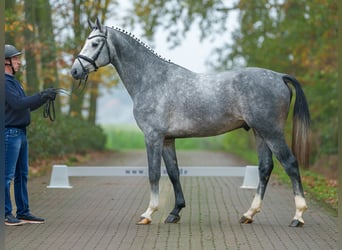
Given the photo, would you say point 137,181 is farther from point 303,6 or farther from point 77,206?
point 303,6

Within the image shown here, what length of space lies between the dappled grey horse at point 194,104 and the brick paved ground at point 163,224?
48 cm

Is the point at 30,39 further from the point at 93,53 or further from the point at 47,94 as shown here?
the point at 47,94

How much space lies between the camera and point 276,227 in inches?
408

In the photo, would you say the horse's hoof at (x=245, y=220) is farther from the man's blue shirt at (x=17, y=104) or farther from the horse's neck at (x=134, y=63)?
the man's blue shirt at (x=17, y=104)

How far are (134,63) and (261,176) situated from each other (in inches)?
83.5

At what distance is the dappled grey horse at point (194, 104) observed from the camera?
10430 millimetres

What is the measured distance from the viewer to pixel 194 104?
10562 mm

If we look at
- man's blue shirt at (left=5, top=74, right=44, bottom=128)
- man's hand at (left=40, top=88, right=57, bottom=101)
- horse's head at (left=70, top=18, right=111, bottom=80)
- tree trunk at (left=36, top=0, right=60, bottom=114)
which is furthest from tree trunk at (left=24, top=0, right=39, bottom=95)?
man's hand at (left=40, top=88, right=57, bottom=101)

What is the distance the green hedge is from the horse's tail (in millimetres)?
8971

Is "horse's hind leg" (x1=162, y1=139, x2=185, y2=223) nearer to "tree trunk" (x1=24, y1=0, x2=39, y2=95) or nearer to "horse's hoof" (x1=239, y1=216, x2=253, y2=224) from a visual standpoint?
"horse's hoof" (x1=239, y1=216, x2=253, y2=224)

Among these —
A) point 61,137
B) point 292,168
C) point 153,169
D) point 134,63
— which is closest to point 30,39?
point 61,137

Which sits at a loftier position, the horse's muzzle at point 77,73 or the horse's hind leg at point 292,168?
the horse's muzzle at point 77,73

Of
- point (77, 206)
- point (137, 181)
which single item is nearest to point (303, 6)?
point (137, 181)

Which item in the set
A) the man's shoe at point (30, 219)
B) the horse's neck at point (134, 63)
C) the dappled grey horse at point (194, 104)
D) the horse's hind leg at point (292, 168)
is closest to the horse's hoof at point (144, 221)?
the dappled grey horse at point (194, 104)
